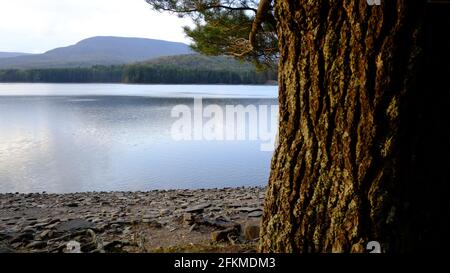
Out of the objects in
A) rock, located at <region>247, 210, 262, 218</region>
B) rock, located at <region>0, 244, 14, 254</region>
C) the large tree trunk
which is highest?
the large tree trunk

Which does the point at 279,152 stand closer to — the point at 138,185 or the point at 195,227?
the point at 195,227

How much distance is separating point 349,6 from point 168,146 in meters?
17.7

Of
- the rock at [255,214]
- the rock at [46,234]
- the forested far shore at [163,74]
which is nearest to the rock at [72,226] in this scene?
the rock at [46,234]

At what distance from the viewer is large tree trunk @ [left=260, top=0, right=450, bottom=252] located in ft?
5.51

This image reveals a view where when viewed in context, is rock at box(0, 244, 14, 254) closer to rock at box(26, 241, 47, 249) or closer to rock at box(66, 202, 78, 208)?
rock at box(26, 241, 47, 249)

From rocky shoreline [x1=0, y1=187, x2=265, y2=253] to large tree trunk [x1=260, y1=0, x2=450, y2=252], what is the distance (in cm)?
111

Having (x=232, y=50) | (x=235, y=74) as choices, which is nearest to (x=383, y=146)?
(x=232, y=50)

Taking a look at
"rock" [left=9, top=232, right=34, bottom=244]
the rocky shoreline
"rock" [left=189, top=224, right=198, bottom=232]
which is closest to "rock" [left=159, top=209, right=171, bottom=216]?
the rocky shoreline

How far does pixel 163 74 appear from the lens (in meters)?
68.2

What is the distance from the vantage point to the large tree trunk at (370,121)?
1.68 metres

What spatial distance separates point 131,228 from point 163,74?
213 ft

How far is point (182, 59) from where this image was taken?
281 ft

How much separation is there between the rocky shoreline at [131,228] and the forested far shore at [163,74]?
46.0 meters

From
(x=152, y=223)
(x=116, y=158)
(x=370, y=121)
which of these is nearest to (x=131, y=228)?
(x=152, y=223)
